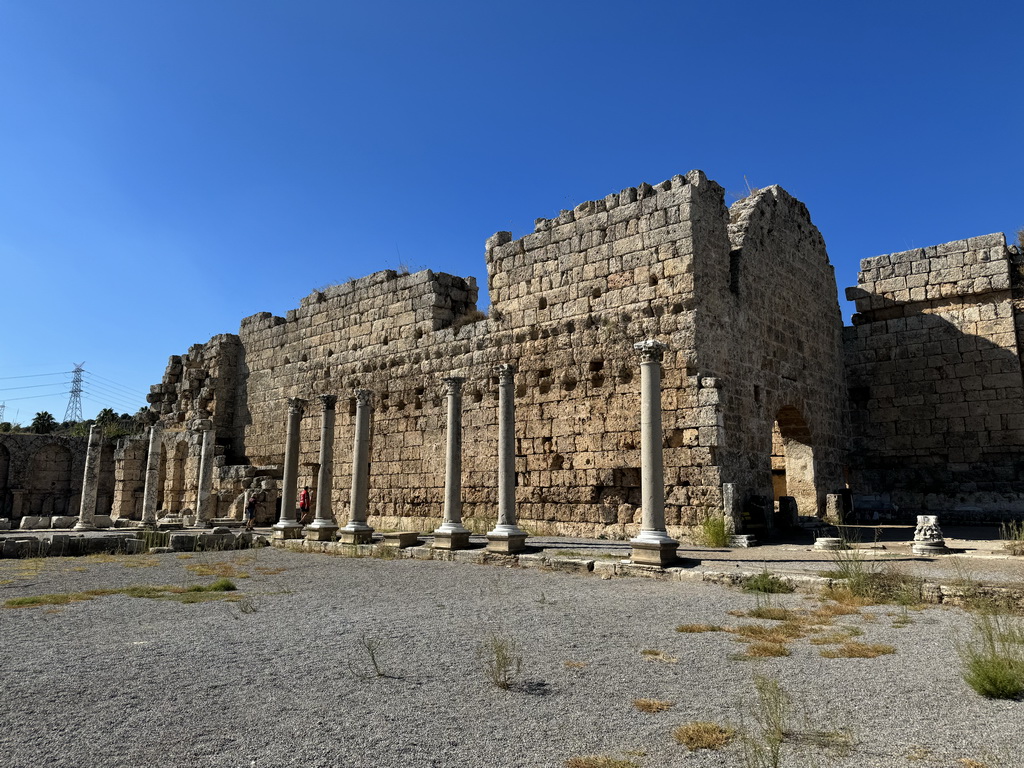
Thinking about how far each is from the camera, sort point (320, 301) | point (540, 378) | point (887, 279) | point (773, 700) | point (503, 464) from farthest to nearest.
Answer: point (320, 301)
point (887, 279)
point (540, 378)
point (503, 464)
point (773, 700)

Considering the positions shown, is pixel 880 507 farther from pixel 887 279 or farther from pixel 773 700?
pixel 773 700

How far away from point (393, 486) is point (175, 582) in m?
7.54

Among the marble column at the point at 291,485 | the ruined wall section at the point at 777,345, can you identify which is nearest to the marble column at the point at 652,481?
the ruined wall section at the point at 777,345

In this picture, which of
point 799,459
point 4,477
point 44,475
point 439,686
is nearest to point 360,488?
point 799,459

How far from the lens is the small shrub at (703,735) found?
3.38 meters

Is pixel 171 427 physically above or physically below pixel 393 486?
above

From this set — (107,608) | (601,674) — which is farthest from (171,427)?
(601,674)

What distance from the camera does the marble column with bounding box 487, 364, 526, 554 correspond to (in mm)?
10734

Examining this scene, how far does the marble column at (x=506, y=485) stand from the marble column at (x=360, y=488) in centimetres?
301

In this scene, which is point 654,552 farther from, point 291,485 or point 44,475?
point 44,475

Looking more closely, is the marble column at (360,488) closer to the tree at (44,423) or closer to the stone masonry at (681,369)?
the stone masonry at (681,369)

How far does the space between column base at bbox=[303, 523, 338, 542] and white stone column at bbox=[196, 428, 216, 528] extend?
21.1 feet

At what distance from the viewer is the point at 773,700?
3.78 metres

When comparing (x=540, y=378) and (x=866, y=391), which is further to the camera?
(x=866, y=391)
